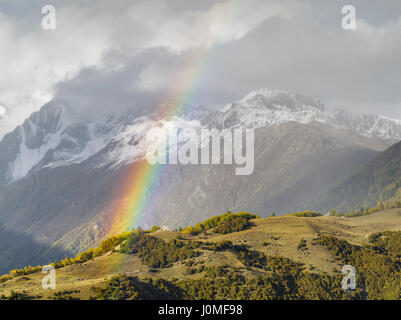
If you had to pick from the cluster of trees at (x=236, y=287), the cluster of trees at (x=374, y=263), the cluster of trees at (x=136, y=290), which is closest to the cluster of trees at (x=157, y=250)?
the cluster of trees at (x=236, y=287)

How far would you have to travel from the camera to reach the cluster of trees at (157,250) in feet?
486

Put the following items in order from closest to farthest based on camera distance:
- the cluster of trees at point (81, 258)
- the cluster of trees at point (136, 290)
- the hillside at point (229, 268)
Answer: the cluster of trees at point (136, 290) → the hillside at point (229, 268) → the cluster of trees at point (81, 258)

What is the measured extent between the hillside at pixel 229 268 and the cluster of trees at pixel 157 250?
327mm

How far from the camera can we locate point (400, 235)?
19212 centimetres

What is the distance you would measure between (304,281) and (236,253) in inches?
937

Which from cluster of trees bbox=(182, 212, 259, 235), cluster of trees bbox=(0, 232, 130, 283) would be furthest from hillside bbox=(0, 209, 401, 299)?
cluster of trees bbox=(0, 232, 130, 283)

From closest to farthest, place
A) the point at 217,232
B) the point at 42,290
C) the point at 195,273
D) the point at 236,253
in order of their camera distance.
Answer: the point at 42,290 → the point at 195,273 → the point at 236,253 → the point at 217,232

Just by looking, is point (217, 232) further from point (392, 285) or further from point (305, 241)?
point (392, 285)

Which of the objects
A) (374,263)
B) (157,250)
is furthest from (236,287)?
(374,263)

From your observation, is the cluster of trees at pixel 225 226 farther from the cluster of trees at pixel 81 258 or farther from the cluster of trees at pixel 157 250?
the cluster of trees at pixel 81 258

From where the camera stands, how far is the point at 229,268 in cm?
14300

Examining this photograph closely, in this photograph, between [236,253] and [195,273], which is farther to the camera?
[236,253]
